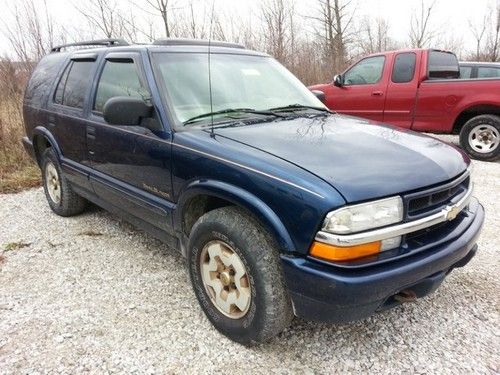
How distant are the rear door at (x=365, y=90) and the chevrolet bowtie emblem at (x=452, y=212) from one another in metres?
5.74

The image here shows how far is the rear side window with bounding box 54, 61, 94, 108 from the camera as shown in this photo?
373 centimetres

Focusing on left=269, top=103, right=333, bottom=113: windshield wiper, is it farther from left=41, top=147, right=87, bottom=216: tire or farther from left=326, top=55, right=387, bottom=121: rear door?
left=326, top=55, right=387, bottom=121: rear door

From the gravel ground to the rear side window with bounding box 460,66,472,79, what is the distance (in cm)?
537

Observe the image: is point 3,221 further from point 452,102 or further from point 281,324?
point 452,102

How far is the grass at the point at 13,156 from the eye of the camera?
6039 mm

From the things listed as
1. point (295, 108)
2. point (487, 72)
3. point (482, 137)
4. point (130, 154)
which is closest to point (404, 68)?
point (487, 72)

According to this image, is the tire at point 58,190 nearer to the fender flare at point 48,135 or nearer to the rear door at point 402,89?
the fender flare at point 48,135

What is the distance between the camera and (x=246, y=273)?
7.38ft

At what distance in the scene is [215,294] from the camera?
2.54 metres

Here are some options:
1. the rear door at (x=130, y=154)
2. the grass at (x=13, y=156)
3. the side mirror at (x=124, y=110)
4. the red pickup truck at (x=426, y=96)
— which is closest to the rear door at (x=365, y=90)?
the red pickup truck at (x=426, y=96)

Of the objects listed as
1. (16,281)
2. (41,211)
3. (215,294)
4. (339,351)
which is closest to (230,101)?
(215,294)

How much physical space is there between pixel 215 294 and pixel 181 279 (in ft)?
2.40

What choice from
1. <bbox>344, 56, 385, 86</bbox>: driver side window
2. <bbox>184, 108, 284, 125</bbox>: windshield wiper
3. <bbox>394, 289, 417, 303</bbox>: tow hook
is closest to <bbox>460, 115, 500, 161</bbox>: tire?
<bbox>344, 56, 385, 86</bbox>: driver side window

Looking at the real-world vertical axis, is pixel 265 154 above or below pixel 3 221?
above
